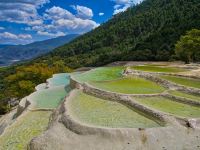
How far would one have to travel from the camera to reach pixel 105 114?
77.4 ft

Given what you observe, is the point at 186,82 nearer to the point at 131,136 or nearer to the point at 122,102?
the point at 122,102

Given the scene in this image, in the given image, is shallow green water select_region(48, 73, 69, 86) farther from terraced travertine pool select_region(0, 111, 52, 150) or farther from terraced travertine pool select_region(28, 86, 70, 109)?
terraced travertine pool select_region(0, 111, 52, 150)

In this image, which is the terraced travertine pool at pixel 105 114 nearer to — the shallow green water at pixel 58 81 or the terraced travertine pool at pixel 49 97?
the terraced travertine pool at pixel 49 97

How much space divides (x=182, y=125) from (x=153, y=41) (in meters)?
107

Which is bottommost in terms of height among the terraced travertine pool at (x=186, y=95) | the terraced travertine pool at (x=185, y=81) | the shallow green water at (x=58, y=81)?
the shallow green water at (x=58, y=81)

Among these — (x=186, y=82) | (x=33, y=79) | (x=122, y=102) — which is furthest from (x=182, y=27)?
(x=122, y=102)

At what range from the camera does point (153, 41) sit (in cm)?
12562

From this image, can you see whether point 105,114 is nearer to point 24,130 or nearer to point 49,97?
point 24,130

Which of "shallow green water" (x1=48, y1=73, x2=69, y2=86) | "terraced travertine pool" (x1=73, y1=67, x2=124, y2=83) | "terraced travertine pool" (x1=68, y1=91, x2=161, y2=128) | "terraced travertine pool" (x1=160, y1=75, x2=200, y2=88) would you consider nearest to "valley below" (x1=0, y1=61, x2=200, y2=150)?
"terraced travertine pool" (x1=68, y1=91, x2=161, y2=128)

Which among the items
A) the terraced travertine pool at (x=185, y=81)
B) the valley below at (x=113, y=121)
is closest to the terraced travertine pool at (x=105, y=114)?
the valley below at (x=113, y=121)

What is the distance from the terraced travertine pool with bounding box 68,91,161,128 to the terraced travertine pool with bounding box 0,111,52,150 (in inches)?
101

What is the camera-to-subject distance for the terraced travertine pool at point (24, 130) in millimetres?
20859

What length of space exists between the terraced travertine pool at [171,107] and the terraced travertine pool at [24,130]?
314 inches

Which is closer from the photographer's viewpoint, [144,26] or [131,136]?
[131,136]
